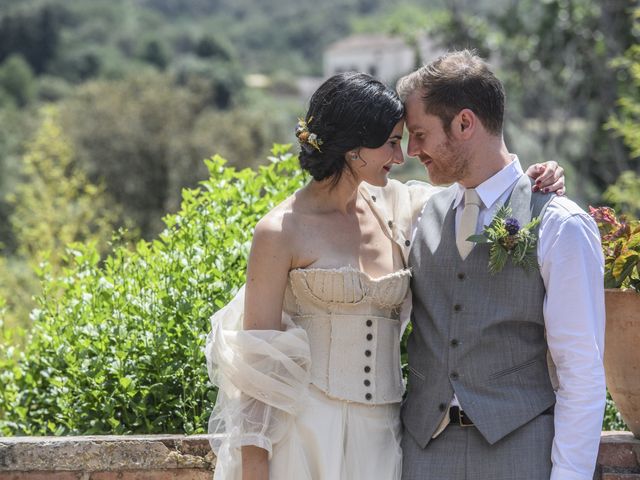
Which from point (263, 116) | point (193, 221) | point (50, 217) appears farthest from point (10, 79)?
point (193, 221)

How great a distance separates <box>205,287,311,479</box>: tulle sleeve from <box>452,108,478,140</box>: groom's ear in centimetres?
71

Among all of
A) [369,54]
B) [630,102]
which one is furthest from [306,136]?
[369,54]

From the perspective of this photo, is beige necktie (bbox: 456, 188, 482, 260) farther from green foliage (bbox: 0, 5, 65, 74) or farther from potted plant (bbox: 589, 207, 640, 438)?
green foliage (bbox: 0, 5, 65, 74)

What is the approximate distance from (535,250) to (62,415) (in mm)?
2007

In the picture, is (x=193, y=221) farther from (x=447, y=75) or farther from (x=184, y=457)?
(x=447, y=75)

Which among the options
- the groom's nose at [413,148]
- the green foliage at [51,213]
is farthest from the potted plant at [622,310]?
the green foliage at [51,213]

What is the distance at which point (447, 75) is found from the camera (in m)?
2.78

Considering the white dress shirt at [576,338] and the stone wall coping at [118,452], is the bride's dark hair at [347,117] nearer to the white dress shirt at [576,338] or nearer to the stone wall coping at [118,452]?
the white dress shirt at [576,338]

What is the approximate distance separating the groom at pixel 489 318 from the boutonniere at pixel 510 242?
1cm

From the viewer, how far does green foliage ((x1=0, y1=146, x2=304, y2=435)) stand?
3.59m

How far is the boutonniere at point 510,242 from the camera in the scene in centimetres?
265

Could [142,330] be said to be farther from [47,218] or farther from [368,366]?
[47,218]

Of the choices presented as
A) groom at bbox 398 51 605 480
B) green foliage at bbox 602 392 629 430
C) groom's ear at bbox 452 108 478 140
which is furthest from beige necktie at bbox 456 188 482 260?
green foliage at bbox 602 392 629 430

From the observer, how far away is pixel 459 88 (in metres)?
2.78
